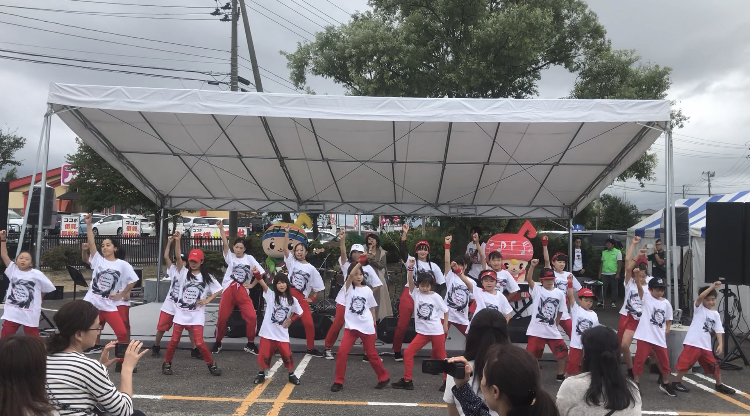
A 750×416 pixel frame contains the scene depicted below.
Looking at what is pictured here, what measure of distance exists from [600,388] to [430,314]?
3.66 meters

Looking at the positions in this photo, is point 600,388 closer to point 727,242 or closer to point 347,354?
point 347,354

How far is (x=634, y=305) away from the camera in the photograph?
7.05 m

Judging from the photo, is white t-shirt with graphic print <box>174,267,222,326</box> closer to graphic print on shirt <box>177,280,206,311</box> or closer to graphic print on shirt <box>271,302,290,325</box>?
graphic print on shirt <box>177,280,206,311</box>

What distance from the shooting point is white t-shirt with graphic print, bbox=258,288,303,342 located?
637 centimetres

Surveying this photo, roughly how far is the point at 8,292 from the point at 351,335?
4.39 meters

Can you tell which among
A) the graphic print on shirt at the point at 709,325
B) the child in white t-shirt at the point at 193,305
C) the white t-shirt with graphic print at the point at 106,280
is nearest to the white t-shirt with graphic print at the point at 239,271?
the child in white t-shirt at the point at 193,305

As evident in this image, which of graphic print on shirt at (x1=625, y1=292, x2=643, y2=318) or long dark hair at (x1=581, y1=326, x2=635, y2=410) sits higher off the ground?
long dark hair at (x1=581, y1=326, x2=635, y2=410)

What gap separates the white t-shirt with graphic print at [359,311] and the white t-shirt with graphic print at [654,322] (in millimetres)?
3227

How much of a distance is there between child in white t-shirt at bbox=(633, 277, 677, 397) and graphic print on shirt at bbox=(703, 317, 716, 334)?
0.39 meters

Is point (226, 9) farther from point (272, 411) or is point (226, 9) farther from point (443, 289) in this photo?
point (272, 411)

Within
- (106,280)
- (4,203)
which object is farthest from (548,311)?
(4,203)

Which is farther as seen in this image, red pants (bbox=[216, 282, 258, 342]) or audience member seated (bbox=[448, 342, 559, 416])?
red pants (bbox=[216, 282, 258, 342])

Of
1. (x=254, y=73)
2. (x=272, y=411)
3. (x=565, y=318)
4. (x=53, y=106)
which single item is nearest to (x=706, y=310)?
(x=565, y=318)

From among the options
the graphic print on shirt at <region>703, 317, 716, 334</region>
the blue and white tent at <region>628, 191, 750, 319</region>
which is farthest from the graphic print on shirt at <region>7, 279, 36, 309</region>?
the blue and white tent at <region>628, 191, 750, 319</region>
